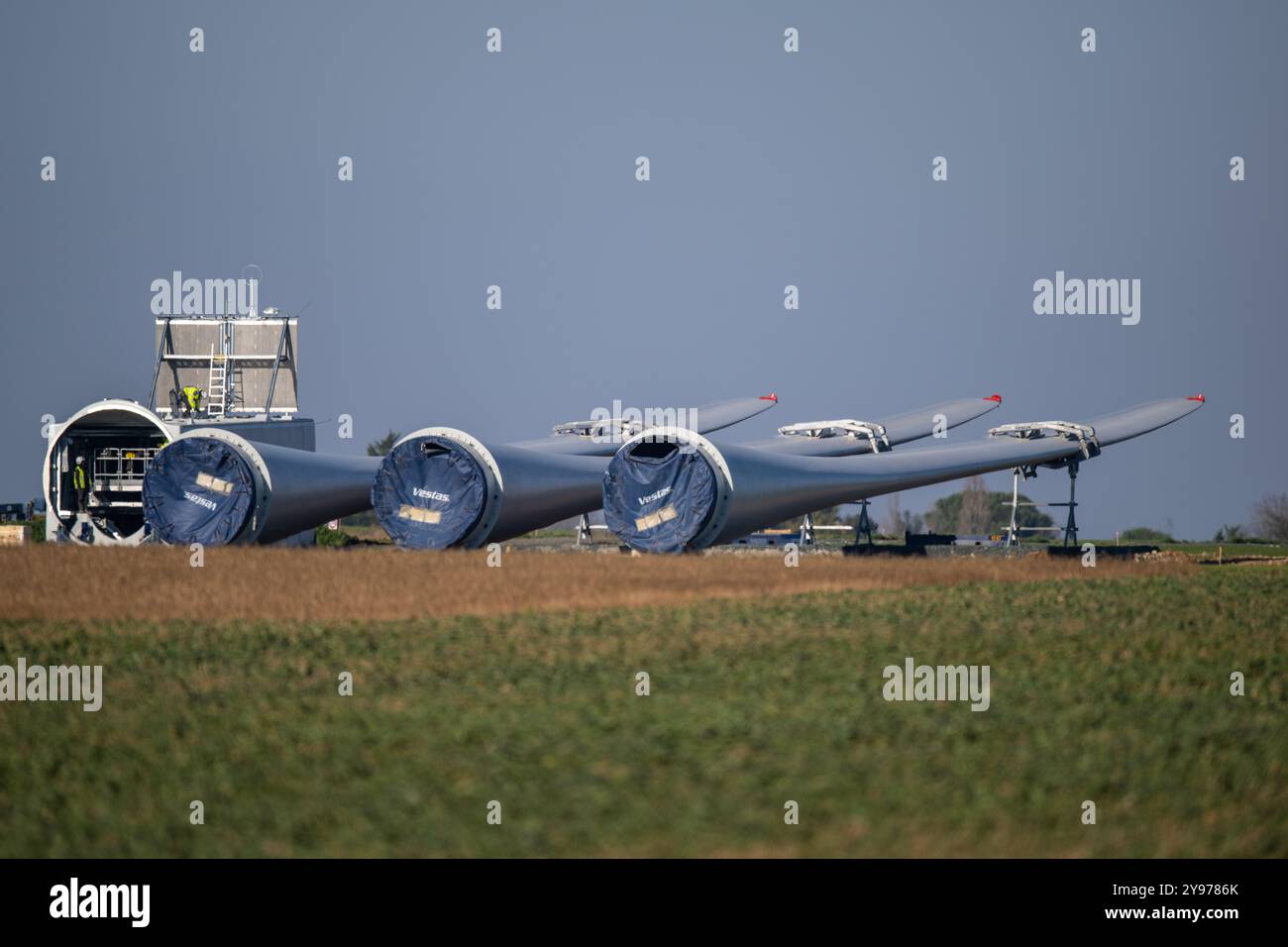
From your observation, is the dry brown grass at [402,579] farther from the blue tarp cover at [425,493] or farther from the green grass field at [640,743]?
the green grass field at [640,743]

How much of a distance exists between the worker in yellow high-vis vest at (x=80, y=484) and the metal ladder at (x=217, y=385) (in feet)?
17.0

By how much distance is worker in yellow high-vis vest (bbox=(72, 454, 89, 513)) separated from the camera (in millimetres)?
42781

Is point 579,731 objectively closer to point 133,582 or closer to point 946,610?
point 946,610

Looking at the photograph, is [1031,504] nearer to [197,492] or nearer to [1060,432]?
[1060,432]

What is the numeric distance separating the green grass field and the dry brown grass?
83.5 inches

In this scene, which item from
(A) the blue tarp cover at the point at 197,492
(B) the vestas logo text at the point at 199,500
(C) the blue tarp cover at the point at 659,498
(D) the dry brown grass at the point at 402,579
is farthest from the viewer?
(B) the vestas logo text at the point at 199,500

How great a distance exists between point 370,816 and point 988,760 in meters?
5.74

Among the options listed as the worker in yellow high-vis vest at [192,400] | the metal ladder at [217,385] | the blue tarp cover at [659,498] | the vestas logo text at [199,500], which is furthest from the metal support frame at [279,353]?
the blue tarp cover at [659,498]

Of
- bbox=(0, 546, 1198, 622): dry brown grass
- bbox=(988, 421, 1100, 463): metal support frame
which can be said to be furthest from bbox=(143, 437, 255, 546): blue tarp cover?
bbox=(988, 421, 1100, 463): metal support frame

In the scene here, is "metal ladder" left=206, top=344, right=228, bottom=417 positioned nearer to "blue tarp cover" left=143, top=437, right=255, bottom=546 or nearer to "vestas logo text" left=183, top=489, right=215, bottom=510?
"blue tarp cover" left=143, top=437, right=255, bottom=546

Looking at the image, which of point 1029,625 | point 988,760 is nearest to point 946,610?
point 1029,625

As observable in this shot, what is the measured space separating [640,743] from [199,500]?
2630cm

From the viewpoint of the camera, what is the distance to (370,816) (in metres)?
13.0
